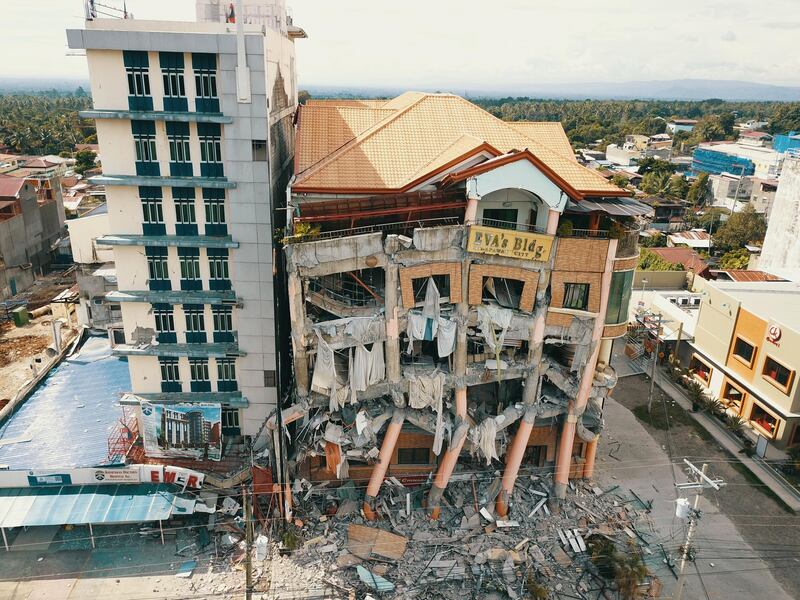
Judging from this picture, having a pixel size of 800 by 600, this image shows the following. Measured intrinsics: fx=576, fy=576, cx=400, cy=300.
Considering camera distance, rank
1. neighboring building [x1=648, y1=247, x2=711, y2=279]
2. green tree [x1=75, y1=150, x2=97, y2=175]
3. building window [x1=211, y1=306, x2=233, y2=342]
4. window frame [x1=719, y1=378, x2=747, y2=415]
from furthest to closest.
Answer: green tree [x1=75, y1=150, x2=97, y2=175] < neighboring building [x1=648, y1=247, x2=711, y2=279] < window frame [x1=719, y1=378, x2=747, y2=415] < building window [x1=211, y1=306, x2=233, y2=342]

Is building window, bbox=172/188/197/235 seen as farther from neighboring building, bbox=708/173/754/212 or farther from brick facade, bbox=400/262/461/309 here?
neighboring building, bbox=708/173/754/212

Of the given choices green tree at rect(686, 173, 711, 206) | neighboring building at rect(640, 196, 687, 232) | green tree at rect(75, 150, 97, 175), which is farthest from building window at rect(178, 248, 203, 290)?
green tree at rect(686, 173, 711, 206)

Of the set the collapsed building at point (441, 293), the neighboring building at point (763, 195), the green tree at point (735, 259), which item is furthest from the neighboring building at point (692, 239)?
the collapsed building at point (441, 293)

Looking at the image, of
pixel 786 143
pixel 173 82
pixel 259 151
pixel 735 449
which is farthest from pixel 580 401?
pixel 786 143

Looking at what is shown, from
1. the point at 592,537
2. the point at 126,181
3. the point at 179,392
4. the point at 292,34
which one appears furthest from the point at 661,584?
the point at 292,34

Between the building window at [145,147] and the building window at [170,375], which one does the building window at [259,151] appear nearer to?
the building window at [145,147]

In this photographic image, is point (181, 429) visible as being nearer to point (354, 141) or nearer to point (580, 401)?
point (354, 141)
